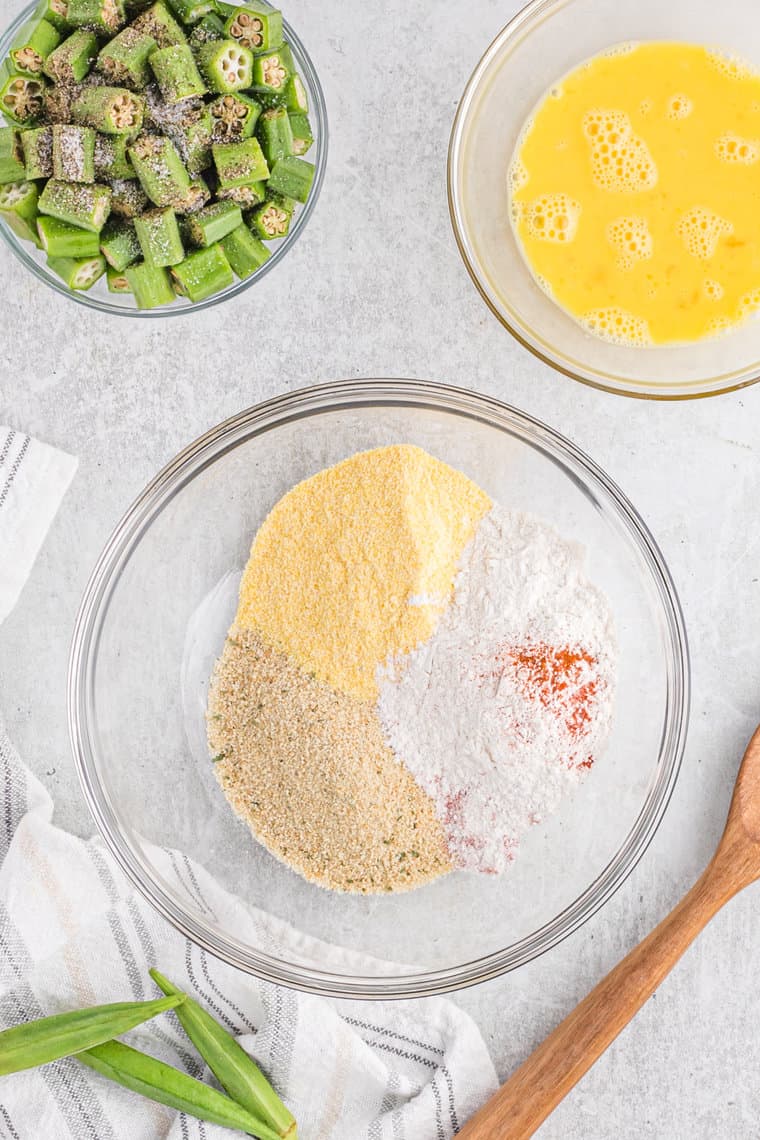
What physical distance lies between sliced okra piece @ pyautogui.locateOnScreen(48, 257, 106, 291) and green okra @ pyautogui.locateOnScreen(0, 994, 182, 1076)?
131 centimetres

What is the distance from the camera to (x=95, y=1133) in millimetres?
1838

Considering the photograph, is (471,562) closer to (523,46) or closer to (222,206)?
(222,206)

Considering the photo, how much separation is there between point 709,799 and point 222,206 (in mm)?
1424

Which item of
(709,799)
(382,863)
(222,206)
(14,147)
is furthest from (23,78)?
(709,799)

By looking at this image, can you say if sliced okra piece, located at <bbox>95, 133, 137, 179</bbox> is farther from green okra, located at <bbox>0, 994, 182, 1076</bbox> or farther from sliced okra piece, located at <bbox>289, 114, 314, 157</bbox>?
green okra, located at <bbox>0, 994, 182, 1076</bbox>

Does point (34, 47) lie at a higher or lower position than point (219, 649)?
higher

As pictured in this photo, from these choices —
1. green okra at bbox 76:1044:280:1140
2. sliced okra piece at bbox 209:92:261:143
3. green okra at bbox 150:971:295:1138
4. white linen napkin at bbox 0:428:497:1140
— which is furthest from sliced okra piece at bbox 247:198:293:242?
green okra at bbox 76:1044:280:1140

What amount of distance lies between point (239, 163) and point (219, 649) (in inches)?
34.4

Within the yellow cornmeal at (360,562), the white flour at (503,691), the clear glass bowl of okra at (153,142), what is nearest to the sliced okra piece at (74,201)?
the clear glass bowl of okra at (153,142)

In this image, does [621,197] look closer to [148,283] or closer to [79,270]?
[148,283]

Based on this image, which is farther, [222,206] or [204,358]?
[204,358]

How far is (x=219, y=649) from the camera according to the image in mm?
1866

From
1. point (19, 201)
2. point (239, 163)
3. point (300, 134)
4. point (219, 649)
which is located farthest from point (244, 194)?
point (219, 649)

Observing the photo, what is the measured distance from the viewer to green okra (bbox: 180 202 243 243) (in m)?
1.62
